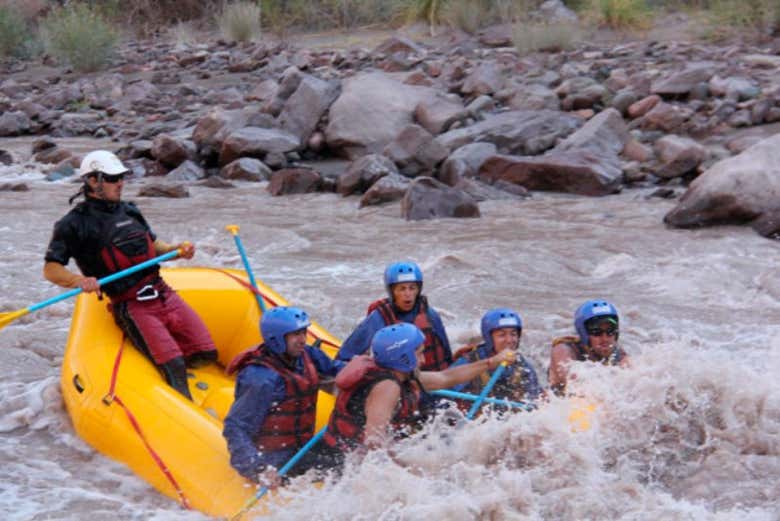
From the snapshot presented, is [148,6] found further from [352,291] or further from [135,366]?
[135,366]

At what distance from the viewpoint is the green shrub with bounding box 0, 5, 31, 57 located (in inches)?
934

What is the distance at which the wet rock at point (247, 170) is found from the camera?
12.7 meters

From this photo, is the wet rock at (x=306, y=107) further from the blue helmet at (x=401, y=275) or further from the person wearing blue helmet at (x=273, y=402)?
the person wearing blue helmet at (x=273, y=402)

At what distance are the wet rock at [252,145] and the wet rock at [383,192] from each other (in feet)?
Result: 7.49

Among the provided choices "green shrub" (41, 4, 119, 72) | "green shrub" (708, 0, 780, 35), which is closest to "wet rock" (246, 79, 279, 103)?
"green shrub" (41, 4, 119, 72)

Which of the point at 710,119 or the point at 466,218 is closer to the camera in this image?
the point at 466,218

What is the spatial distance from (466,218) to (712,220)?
219cm

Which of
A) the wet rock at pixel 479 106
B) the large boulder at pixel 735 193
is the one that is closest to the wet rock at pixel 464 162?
the wet rock at pixel 479 106

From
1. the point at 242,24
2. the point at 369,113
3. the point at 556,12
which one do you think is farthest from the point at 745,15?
the point at 242,24

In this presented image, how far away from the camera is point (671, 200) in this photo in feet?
35.2

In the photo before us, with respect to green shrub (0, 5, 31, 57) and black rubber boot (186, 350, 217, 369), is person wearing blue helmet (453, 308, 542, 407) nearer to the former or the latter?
black rubber boot (186, 350, 217, 369)

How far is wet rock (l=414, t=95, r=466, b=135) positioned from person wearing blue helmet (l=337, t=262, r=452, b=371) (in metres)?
8.26

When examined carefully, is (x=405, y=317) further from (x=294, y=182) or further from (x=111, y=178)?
(x=294, y=182)

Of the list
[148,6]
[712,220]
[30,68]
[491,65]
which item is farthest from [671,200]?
[148,6]
